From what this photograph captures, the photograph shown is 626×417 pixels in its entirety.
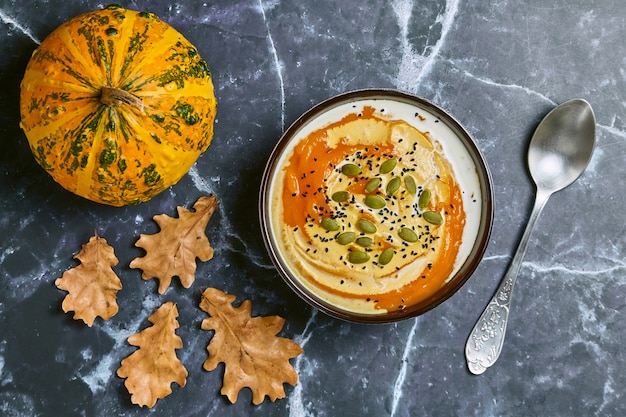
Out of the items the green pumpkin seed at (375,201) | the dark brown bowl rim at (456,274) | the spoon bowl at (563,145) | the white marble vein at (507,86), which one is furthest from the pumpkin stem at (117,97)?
the spoon bowl at (563,145)

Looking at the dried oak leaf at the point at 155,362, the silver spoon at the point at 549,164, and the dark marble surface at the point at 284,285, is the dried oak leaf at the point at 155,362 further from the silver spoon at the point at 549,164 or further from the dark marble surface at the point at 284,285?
the silver spoon at the point at 549,164

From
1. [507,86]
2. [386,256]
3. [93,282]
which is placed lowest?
[93,282]

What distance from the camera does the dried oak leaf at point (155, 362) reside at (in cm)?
292

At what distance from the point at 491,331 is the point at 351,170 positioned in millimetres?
926

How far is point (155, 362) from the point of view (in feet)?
9.64

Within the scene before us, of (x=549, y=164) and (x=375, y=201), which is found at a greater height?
(x=375, y=201)

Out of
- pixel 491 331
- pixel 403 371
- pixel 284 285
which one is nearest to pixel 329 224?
pixel 284 285

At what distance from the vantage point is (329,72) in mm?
3068

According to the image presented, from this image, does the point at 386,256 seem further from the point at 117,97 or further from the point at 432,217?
the point at 117,97

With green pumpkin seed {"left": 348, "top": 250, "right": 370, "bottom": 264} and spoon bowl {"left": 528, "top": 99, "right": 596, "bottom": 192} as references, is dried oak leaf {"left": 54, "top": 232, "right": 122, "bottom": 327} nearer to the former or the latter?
green pumpkin seed {"left": 348, "top": 250, "right": 370, "bottom": 264}

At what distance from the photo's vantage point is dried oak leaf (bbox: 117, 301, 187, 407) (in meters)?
2.92

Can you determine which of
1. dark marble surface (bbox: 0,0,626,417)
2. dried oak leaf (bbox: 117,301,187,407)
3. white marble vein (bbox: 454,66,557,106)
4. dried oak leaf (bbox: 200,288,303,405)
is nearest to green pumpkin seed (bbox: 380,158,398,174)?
dark marble surface (bbox: 0,0,626,417)

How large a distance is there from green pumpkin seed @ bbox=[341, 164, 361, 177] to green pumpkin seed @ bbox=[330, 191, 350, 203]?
0.07 metres

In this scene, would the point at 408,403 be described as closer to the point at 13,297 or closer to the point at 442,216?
the point at 442,216
